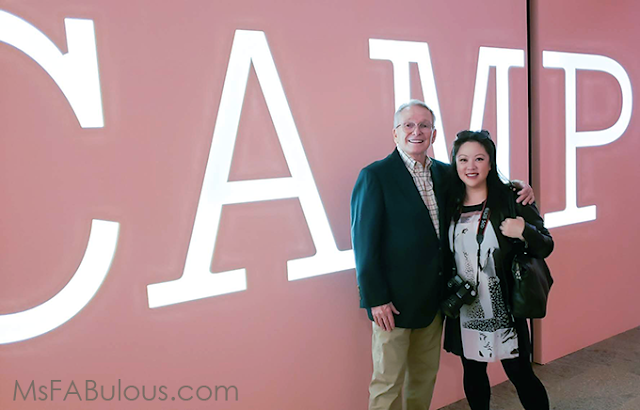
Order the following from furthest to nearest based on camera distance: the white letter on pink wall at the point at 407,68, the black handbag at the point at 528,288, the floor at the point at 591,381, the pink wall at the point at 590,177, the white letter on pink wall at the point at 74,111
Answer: the pink wall at the point at 590,177 → the floor at the point at 591,381 → the white letter on pink wall at the point at 407,68 → the black handbag at the point at 528,288 → the white letter on pink wall at the point at 74,111

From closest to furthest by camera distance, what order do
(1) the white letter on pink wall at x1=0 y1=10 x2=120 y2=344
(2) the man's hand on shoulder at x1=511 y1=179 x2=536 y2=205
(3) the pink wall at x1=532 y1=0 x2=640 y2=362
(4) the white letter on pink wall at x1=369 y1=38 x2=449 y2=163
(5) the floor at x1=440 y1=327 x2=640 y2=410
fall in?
1. (1) the white letter on pink wall at x1=0 y1=10 x2=120 y2=344
2. (2) the man's hand on shoulder at x1=511 y1=179 x2=536 y2=205
3. (4) the white letter on pink wall at x1=369 y1=38 x2=449 y2=163
4. (5) the floor at x1=440 y1=327 x2=640 y2=410
5. (3) the pink wall at x1=532 y1=0 x2=640 y2=362

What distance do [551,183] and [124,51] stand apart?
2.55 meters

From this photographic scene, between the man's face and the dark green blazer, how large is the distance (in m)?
0.08

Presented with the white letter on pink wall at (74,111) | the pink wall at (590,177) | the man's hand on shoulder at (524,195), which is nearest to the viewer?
the white letter on pink wall at (74,111)

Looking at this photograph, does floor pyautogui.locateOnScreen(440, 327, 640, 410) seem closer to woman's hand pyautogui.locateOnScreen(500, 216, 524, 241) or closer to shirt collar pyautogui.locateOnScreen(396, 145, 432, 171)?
woman's hand pyautogui.locateOnScreen(500, 216, 524, 241)

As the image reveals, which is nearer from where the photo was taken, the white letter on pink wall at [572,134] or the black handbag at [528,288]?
the black handbag at [528,288]

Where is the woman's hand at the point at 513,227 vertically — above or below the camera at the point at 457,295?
above

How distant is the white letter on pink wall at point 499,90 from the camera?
263cm

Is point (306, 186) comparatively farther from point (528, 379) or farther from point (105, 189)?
point (528, 379)

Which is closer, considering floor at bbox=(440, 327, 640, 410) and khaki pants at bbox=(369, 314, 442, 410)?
khaki pants at bbox=(369, 314, 442, 410)

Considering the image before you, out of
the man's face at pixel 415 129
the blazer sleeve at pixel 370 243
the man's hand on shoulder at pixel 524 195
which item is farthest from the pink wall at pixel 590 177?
the blazer sleeve at pixel 370 243

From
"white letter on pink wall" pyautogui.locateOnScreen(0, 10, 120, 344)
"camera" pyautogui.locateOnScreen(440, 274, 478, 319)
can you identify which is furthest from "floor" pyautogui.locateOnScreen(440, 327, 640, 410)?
"white letter on pink wall" pyautogui.locateOnScreen(0, 10, 120, 344)

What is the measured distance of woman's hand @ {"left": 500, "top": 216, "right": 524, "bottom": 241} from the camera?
1.83m

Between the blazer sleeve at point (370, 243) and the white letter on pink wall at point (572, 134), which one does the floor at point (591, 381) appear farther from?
the blazer sleeve at point (370, 243)
